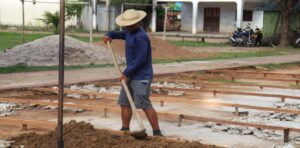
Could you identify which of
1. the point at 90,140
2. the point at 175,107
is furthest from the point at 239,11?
the point at 90,140

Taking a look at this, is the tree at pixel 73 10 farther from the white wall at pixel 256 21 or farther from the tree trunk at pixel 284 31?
the tree trunk at pixel 284 31

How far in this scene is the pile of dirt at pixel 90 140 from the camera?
17.4 ft

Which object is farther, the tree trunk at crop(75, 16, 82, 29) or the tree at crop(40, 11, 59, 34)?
the tree trunk at crop(75, 16, 82, 29)

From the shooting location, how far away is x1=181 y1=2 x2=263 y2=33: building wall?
3509cm

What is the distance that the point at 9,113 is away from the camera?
7.93 m

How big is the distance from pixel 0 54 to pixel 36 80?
5.00m

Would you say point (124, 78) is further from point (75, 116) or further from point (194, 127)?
point (75, 116)

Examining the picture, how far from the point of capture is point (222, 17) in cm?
3675

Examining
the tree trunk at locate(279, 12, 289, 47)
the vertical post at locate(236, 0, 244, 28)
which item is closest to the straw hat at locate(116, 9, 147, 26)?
the tree trunk at locate(279, 12, 289, 47)

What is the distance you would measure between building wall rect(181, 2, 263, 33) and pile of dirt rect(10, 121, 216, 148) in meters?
29.9

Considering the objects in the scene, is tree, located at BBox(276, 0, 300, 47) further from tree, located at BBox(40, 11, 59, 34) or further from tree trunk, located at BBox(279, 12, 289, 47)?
tree, located at BBox(40, 11, 59, 34)

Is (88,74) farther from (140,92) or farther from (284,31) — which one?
(284,31)

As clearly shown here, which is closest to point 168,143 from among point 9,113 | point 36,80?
point 9,113

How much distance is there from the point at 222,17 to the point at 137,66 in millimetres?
31285
